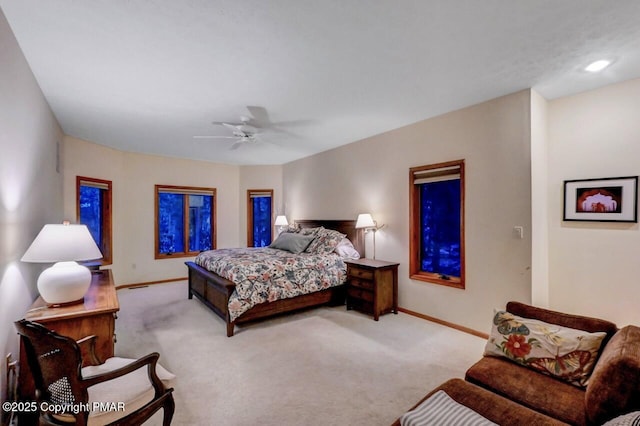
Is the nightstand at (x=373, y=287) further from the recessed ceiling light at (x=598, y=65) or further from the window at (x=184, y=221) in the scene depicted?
the window at (x=184, y=221)

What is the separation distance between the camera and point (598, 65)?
2.58 m

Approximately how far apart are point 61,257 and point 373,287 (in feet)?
10.7

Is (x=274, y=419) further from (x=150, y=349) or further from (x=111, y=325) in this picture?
(x=150, y=349)

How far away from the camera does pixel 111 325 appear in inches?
84.3

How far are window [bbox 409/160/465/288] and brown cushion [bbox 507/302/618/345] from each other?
4.75 ft

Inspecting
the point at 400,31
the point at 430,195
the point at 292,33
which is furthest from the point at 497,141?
the point at 292,33

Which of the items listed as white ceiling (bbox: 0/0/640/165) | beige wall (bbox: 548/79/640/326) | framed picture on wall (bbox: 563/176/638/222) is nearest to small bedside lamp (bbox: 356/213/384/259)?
white ceiling (bbox: 0/0/640/165)

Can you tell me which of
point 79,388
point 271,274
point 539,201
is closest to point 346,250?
point 271,274

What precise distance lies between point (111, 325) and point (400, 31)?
2.98 m

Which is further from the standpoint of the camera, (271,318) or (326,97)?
(271,318)

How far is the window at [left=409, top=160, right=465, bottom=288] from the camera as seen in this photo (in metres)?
3.72

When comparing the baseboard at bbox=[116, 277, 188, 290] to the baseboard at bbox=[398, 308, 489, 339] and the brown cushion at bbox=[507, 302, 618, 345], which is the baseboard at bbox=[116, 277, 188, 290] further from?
the brown cushion at bbox=[507, 302, 618, 345]

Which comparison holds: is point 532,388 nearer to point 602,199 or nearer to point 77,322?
point 602,199

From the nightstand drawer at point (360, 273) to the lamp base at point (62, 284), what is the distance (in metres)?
3.05
